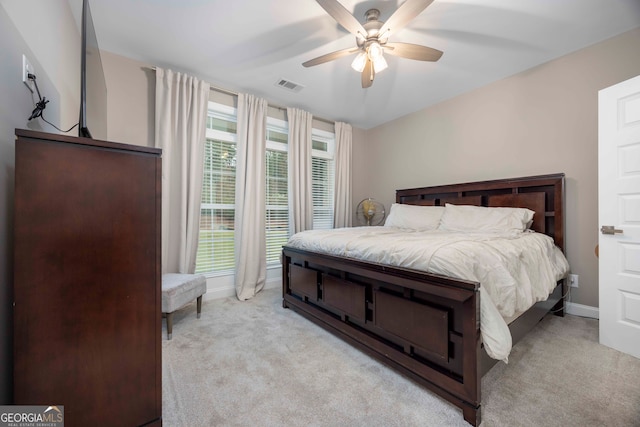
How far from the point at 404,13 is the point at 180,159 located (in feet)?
8.28

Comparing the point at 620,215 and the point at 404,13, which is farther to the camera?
the point at 620,215

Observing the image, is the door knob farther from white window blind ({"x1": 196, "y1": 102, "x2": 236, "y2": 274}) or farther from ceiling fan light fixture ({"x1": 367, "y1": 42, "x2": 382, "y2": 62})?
white window blind ({"x1": 196, "y1": 102, "x2": 236, "y2": 274})

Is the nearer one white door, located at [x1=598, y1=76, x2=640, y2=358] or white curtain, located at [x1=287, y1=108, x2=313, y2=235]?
white door, located at [x1=598, y1=76, x2=640, y2=358]

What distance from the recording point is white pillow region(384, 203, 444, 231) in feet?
9.95

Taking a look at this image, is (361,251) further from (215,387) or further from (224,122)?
(224,122)

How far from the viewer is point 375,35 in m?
1.93

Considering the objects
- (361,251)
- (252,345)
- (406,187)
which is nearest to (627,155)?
(361,251)

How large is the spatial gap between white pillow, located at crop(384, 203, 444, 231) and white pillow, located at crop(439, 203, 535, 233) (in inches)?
4.4

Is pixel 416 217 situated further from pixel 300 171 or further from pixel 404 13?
pixel 404 13

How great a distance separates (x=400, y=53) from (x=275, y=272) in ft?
9.82

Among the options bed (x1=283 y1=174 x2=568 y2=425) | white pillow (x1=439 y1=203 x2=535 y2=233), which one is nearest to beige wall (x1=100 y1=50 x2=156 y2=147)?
bed (x1=283 y1=174 x2=568 y2=425)

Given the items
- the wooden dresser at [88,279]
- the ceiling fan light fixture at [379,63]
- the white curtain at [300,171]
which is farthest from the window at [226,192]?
the wooden dresser at [88,279]

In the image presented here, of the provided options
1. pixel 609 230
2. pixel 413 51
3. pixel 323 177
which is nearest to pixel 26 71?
pixel 413 51

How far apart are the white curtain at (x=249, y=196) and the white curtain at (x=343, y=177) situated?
4.33 feet
